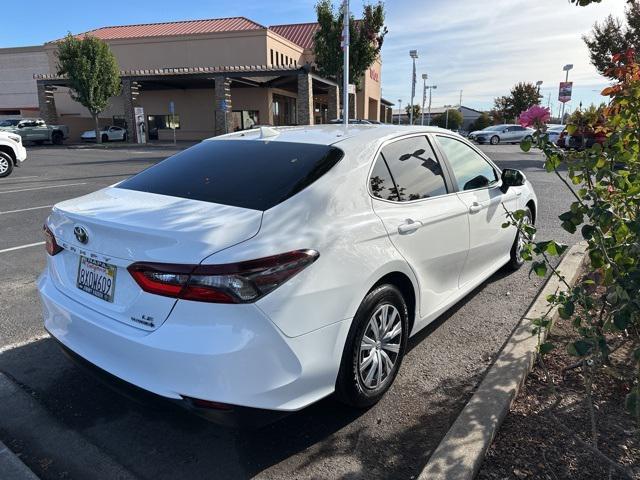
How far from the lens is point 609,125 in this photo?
9.57ft

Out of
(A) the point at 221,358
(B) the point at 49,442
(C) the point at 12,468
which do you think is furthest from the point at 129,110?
(A) the point at 221,358

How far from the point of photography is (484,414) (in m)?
2.78

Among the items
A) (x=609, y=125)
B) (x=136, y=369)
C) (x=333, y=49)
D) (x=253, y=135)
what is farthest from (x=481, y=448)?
(x=333, y=49)

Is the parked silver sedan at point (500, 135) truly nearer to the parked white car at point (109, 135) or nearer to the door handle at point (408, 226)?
the parked white car at point (109, 135)

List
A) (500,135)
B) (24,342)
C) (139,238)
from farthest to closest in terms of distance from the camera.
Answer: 1. (500,135)
2. (24,342)
3. (139,238)

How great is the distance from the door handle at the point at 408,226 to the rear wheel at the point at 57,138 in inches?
1565

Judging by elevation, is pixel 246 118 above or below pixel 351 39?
below

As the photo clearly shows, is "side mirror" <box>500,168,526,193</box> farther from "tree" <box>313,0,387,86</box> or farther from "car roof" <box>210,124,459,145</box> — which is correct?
"tree" <box>313,0,387,86</box>

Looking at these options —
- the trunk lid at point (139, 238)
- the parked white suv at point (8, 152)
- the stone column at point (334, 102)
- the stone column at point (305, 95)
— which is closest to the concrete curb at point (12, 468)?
the trunk lid at point (139, 238)

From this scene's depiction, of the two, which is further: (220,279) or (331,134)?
(331,134)

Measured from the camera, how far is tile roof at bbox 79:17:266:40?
42.5 metres

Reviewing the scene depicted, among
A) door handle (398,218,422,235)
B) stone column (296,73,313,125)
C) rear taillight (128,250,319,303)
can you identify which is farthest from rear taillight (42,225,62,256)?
stone column (296,73,313,125)

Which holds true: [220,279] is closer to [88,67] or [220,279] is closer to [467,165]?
[467,165]

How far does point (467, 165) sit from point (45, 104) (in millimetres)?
41597
